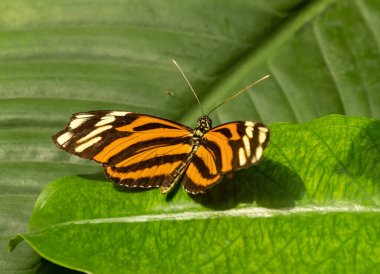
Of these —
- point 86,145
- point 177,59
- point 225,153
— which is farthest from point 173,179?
point 177,59

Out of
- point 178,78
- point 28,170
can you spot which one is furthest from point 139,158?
point 178,78

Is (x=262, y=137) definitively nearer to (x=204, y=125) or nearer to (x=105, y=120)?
(x=204, y=125)

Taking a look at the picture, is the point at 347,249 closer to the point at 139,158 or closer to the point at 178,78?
the point at 139,158

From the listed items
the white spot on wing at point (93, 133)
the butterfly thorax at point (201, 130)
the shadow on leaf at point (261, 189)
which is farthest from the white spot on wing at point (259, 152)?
the white spot on wing at point (93, 133)

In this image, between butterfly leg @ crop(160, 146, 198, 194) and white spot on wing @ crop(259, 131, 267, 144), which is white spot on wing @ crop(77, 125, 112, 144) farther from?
white spot on wing @ crop(259, 131, 267, 144)

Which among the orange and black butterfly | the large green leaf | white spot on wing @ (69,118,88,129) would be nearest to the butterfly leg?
the orange and black butterfly

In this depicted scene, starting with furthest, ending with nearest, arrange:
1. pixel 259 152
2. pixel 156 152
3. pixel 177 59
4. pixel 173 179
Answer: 1. pixel 177 59
2. pixel 156 152
3. pixel 173 179
4. pixel 259 152

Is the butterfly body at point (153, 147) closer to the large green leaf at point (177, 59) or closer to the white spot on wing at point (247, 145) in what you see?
the white spot on wing at point (247, 145)
